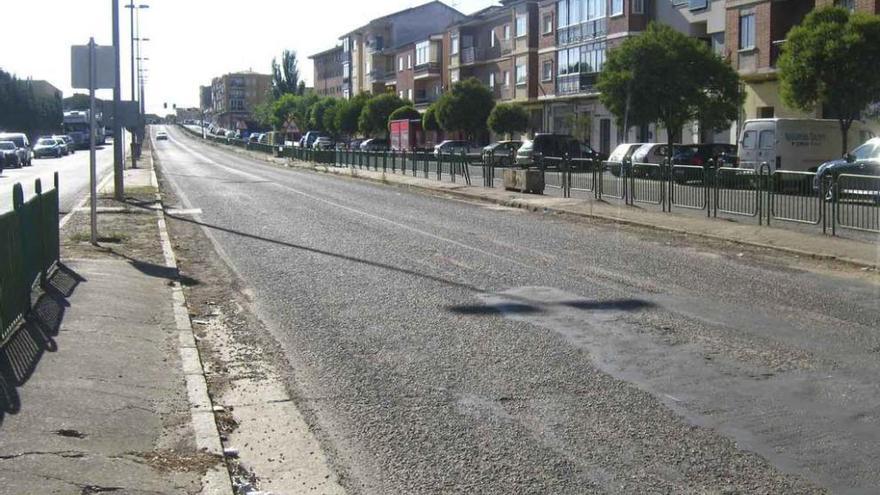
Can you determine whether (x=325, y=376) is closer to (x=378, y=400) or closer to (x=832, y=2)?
(x=378, y=400)

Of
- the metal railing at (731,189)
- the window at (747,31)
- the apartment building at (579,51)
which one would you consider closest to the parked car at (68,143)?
the apartment building at (579,51)

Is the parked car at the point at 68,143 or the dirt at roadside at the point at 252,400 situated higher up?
the parked car at the point at 68,143

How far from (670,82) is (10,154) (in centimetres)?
3148

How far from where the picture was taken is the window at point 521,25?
67.9m

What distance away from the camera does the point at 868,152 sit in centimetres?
2639

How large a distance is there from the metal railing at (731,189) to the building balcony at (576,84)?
24873 millimetres

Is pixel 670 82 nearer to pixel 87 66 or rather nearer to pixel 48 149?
pixel 87 66

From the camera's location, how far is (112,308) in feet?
34.5

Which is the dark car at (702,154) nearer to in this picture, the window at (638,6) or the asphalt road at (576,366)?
the window at (638,6)

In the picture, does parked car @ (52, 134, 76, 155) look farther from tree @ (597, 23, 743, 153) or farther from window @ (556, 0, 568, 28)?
tree @ (597, 23, 743, 153)

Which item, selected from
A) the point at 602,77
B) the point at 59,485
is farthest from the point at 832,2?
the point at 59,485

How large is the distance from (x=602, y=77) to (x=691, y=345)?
36.3 metres

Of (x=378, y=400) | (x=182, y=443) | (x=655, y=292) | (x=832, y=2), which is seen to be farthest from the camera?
(x=832, y=2)

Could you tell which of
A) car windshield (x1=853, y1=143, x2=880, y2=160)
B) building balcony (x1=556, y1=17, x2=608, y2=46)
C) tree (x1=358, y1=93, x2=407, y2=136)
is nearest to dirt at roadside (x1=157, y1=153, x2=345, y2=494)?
car windshield (x1=853, y1=143, x2=880, y2=160)
